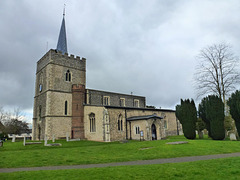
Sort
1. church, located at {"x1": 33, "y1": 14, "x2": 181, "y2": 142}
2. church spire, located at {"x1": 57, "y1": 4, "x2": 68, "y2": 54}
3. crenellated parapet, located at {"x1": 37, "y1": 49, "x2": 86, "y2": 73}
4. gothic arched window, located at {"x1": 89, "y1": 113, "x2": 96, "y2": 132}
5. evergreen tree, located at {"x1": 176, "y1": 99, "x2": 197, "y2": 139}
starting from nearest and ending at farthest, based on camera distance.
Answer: evergreen tree, located at {"x1": 176, "y1": 99, "x2": 197, "y2": 139} → church, located at {"x1": 33, "y1": 14, "x2": 181, "y2": 142} → gothic arched window, located at {"x1": 89, "y1": 113, "x2": 96, "y2": 132} → crenellated parapet, located at {"x1": 37, "y1": 49, "x2": 86, "y2": 73} → church spire, located at {"x1": 57, "y1": 4, "x2": 68, "y2": 54}

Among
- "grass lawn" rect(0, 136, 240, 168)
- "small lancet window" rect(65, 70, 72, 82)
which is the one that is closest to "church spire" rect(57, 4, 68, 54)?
"small lancet window" rect(65, 70, 72, 82)

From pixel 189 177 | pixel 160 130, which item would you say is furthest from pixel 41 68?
pixel 189 177

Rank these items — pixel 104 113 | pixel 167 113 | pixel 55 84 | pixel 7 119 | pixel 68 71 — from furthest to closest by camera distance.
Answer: pixel 7 119 < pixel 167 113 < pixel 68 71 < pixel 55 84 < pixel 104 113

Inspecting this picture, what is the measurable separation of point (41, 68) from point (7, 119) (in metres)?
26.3

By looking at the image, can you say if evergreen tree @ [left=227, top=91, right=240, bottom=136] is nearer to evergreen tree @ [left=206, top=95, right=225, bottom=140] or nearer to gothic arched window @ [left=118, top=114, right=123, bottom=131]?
evergreen tree @ [left=206, top=95, right=225, bottom=140]

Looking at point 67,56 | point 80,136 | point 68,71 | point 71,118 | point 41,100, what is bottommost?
point 80,136

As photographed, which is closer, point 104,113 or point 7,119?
point 104,113

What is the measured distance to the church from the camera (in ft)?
87.2

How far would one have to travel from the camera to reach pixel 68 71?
106 ft

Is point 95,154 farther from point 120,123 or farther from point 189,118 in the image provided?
point 189,118

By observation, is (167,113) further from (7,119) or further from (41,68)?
(7,119)

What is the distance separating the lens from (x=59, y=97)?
29.8m

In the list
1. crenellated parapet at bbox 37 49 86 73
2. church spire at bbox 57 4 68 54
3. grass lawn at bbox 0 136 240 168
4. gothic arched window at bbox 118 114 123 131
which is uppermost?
church spire at bbox 57 4 68 54

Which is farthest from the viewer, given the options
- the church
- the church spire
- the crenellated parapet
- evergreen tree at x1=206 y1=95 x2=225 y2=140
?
the church spire
